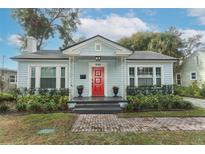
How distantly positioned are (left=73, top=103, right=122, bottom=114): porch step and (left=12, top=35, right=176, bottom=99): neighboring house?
208cm

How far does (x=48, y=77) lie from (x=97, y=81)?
3172 millimetres

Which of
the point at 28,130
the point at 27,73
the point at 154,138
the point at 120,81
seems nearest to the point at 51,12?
the point at 27,73

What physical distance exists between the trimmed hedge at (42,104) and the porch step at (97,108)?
3.05ft

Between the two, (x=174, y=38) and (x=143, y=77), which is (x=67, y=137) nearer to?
(x=143, y=77)

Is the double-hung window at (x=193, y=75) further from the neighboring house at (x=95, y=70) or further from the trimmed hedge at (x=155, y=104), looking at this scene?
the trimmed hedge at (x=155, y=104)

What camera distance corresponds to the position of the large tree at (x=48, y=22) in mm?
22344

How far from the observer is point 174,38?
26438mm

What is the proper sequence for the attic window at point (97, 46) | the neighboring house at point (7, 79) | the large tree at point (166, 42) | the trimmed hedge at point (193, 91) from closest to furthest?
1. the attic window at point (97, 46)
2. the trimmed hedge at point (193, 91)
3. the neighboring house at point (7, 79)
4. the large tree at point (166, 42)

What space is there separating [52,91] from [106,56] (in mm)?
3975

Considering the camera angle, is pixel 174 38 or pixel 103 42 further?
pixel 174 38

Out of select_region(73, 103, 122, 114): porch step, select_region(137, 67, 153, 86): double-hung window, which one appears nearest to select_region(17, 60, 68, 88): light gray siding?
select_region(73, 103, 122, 114): porch step

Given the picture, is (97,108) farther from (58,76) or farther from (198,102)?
(198,102)

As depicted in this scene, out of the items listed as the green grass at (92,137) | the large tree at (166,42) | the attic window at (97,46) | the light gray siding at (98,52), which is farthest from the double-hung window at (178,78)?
the green grass at (92,137)

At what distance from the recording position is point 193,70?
20562 mm
